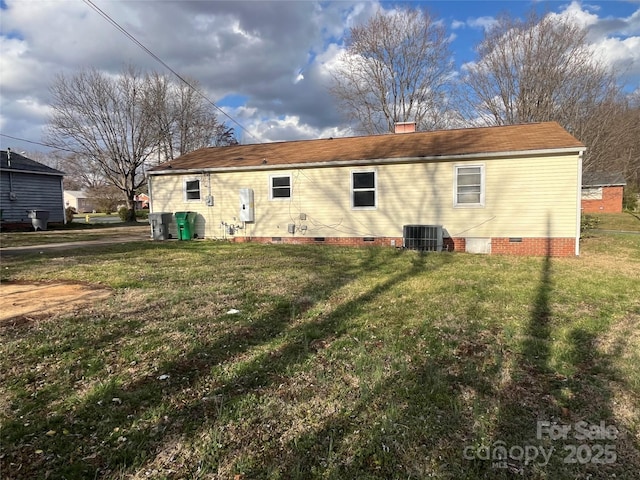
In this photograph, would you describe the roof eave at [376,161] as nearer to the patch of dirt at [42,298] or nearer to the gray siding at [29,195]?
the patch of dirt at [42,298]

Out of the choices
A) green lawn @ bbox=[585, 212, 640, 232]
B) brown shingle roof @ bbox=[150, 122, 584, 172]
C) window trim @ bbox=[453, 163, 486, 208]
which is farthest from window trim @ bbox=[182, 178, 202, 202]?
green lawn @ bbox=[585, 212, 640, 232]

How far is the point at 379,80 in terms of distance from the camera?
27.9 m

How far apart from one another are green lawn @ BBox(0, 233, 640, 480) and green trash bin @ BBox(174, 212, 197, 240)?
7.91 meters

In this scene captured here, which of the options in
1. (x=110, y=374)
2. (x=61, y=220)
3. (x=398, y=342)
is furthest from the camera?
(x=61, y=220)

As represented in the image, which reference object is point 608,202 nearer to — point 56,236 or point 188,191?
point 188,191

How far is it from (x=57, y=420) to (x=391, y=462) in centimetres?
222

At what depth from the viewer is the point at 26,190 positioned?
20.0 meters

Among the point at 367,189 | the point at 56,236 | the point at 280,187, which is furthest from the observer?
the point at 56,236

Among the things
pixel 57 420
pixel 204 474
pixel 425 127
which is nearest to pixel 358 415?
pixel 204 474

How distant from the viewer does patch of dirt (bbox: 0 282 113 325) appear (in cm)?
476

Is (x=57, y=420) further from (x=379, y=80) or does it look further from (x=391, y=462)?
(x=379, y=80)

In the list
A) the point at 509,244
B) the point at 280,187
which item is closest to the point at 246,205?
the point at 280,187

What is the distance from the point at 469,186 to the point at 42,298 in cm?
1014

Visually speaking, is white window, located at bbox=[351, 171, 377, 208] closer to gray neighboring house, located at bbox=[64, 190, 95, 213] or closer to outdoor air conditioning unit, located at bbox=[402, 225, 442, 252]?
outdoor air conditioning unit, located at bbox=[402, 225, 442, 252]
